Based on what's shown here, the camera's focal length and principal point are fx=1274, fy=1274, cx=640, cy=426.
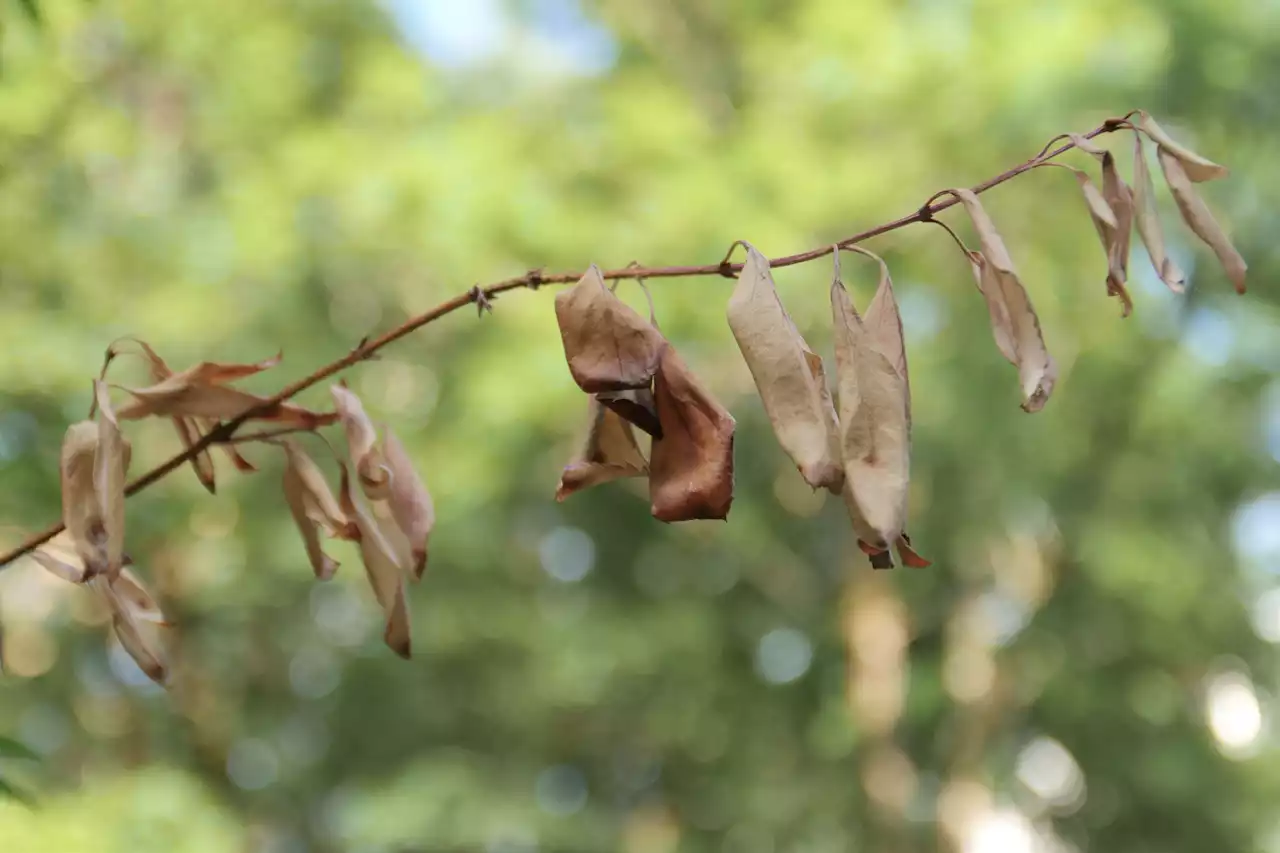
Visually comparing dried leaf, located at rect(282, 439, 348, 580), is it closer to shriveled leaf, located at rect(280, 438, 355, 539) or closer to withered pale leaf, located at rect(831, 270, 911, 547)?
shriveled leaf, located at rect(280, 438, 355, 539)

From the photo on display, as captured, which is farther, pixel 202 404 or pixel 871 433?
pixel 202 404

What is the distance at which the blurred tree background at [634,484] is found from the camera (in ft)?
8.80

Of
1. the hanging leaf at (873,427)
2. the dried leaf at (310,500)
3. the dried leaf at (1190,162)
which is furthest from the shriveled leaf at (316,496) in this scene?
the dried leaf at (1190,162)

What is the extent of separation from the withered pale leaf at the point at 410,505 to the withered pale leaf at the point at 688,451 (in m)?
0.14

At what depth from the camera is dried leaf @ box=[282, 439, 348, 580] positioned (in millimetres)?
510

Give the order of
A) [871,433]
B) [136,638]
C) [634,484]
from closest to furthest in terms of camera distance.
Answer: [871,433] → [136,638] → [634,484]

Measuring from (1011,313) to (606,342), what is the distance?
138 mm

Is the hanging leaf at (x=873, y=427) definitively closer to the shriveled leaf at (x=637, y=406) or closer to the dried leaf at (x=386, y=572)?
the shriveled leaf at (x=637, y=406)

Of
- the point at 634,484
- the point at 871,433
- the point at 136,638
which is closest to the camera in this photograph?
the point at 871,433

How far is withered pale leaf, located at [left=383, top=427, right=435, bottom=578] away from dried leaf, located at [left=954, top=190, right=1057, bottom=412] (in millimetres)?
218

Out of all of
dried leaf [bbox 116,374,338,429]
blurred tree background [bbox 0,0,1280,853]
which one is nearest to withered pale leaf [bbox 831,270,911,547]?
dried leaf [bbox 116,374,338,429]

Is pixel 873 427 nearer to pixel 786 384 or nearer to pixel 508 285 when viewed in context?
pixel 786 384

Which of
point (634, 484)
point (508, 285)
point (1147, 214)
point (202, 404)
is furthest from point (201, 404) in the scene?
point (634, 484)

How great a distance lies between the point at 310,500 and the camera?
1.70ft
